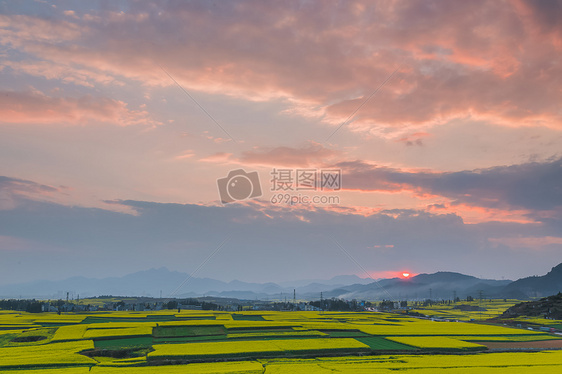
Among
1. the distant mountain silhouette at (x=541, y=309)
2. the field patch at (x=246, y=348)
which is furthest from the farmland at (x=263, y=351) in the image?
the distant mountain silhouette at (x=541, y=309)

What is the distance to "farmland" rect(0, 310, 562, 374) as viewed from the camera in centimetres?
5091

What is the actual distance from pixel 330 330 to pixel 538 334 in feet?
147

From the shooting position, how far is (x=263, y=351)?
61.3 meters

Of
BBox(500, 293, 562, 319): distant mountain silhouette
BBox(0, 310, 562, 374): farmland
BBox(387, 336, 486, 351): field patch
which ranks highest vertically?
BBox(0, 310, 562, 374): farmland

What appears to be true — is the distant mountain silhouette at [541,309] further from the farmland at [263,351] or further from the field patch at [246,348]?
the field patch at [246,348]

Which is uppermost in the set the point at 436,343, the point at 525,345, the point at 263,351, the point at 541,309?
the point at 263,351

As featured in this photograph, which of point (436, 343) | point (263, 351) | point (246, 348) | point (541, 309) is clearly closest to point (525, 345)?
point (436, 343)

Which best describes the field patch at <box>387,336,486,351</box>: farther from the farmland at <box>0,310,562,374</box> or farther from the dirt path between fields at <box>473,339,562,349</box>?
the dirt path between fields at <box>473,339,562,349</box>

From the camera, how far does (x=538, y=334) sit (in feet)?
307

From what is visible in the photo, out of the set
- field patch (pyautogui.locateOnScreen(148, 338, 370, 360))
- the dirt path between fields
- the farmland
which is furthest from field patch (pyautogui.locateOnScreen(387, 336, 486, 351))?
field patch (pyautogui.locateOnScreen(148, 338, 370, 360))

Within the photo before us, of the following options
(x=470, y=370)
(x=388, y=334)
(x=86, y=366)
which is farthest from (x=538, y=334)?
(x=86, y=366)

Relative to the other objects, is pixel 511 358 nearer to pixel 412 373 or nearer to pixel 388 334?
pixel 412 373

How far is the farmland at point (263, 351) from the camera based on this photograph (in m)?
50.9

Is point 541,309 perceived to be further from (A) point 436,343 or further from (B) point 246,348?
(B) point 246,348
